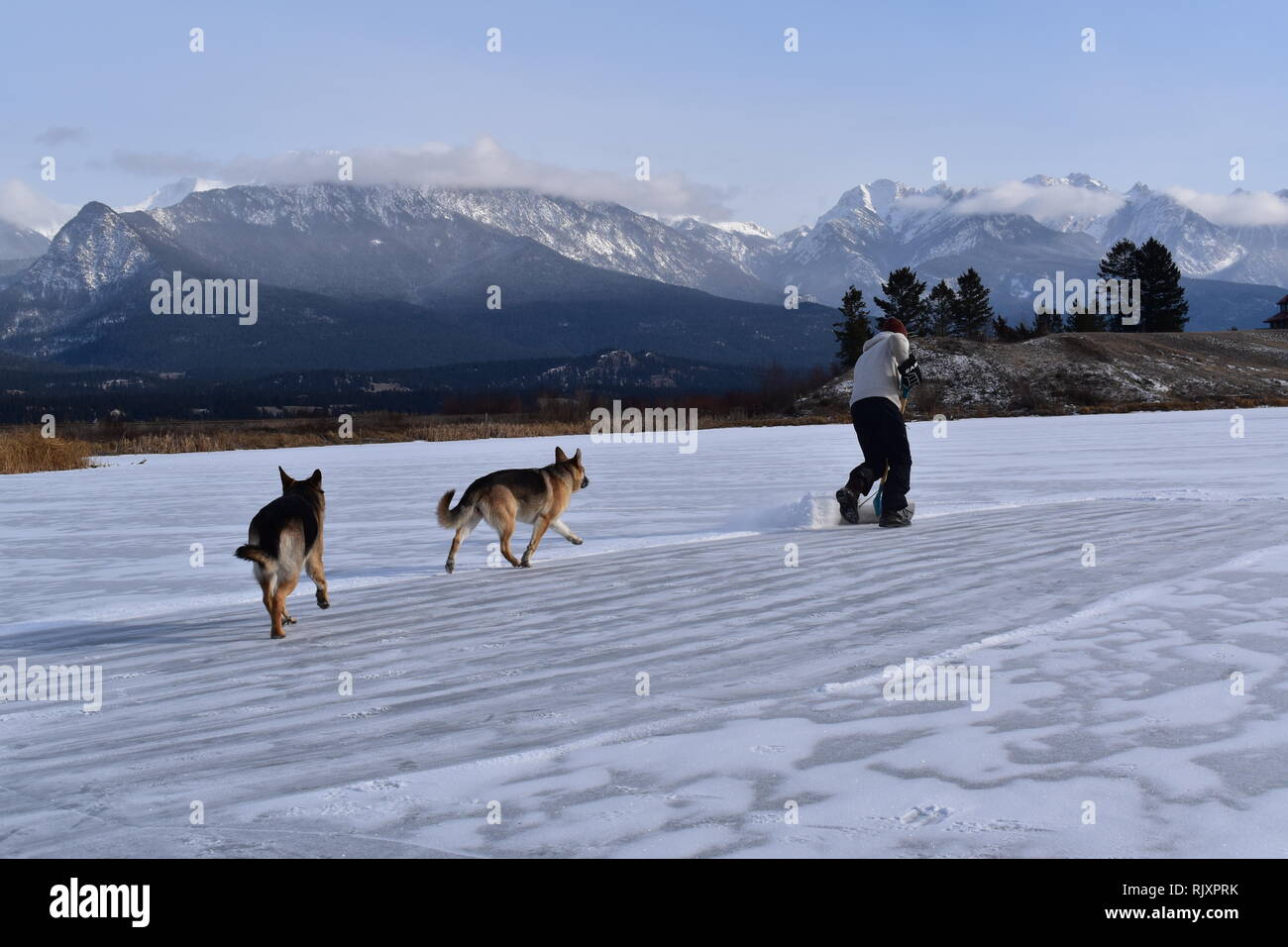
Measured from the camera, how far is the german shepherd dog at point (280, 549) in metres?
6.54

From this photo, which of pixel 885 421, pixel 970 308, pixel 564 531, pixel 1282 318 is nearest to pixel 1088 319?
pixel 970 308

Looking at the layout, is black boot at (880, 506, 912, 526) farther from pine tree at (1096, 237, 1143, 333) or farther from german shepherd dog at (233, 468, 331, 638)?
pine tree at (1096, 237, 1143, 333)

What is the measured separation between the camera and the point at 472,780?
3.87 metres

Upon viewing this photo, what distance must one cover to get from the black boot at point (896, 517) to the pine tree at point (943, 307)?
84667 millimetres

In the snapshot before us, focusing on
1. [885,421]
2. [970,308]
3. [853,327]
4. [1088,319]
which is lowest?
[885,421]

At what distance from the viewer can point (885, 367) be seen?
1155 cm

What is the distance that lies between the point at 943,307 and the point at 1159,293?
20886 mm

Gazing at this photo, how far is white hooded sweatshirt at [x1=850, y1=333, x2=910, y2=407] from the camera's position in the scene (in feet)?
37.8

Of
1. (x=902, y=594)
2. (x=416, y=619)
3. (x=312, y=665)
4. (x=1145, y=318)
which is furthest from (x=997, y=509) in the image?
(x=1145, y=318)

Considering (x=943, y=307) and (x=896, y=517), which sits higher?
(x=943, y=307)

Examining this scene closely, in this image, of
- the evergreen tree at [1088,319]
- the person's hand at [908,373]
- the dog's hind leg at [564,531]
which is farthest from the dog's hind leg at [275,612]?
the evergreen tree at [1088,319]

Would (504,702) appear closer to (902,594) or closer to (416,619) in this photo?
(416,619)

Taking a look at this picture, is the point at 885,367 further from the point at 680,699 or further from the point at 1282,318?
the point at 1282,318

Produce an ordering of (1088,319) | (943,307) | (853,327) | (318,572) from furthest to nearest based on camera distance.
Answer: (1088,319)
(943,307)
(853,327)
(318,572)
